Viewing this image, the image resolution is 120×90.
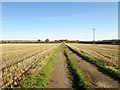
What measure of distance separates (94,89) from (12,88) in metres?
4.75

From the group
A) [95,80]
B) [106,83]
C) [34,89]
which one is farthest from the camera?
[95,80]

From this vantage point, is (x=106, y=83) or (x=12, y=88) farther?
(x=106, y=83)

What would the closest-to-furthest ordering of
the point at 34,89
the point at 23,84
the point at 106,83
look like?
1. the point at 34,89
2. the point at 23,84
3. the point at 106,83

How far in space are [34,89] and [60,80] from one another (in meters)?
3.25

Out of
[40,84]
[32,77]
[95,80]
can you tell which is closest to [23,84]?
[40,84]

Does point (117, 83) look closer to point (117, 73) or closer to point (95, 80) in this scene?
point (95, 80)

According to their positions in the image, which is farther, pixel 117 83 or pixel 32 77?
pixel 32 77

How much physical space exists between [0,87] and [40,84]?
248 centimetres

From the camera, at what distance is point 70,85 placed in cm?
1344

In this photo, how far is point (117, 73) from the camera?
17719mm

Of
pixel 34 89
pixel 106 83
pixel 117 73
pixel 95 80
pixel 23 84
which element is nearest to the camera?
pixel 34 89

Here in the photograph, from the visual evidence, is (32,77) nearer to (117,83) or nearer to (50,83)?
(50,83)

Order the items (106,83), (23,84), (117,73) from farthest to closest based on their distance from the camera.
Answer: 1. (117,73)
2. (106,83)
3. (23,84)

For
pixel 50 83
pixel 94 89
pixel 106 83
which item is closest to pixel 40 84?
pixel 50 83
